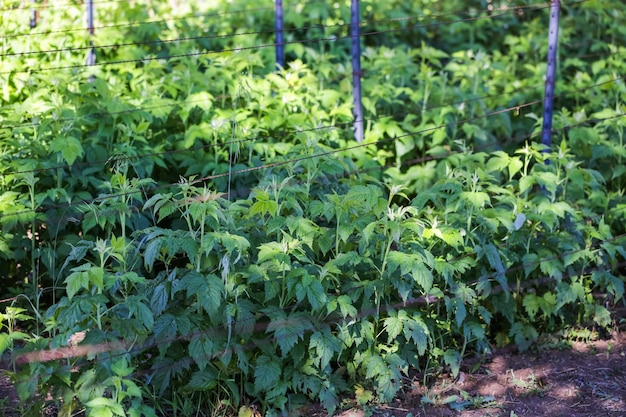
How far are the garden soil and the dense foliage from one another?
0.11 m

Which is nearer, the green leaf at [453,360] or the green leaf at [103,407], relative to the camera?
the green leaf at [103,407]

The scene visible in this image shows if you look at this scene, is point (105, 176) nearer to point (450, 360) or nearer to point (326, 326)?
point (326, 326)

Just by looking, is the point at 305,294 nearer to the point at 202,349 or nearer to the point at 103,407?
the point at 202,349

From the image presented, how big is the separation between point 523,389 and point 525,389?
1 centimetres

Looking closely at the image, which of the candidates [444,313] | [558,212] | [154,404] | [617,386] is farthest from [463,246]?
[154,404]

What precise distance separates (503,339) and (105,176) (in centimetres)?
250

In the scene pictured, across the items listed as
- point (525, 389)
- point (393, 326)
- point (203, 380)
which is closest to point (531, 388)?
point (525, 389)

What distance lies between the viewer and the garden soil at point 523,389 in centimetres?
421

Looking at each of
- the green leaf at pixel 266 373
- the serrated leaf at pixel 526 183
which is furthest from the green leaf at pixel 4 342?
the serrated leaf at pixel 526 183

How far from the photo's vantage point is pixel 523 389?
4445 millimetres

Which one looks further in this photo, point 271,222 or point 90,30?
point 90,30

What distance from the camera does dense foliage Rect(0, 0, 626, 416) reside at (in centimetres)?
390

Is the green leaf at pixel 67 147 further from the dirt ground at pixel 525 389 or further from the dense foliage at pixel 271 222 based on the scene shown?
the dirt ground at pixel 525 389

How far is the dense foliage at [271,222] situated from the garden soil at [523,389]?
11cm
